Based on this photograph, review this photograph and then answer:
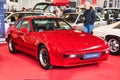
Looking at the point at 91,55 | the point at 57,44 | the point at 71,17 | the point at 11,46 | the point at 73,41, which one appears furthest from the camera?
the point at 71,17

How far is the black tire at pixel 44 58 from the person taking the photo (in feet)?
20.2

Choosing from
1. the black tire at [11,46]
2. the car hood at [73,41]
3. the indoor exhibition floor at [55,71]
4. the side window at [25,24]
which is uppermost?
the side window at [25,24]

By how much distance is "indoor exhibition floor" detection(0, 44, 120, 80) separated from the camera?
5.71 m

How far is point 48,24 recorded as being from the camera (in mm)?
7215

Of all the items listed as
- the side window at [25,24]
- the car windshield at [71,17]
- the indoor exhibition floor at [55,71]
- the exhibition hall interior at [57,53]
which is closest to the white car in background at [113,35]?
the exhibition hall interior at [57,53]

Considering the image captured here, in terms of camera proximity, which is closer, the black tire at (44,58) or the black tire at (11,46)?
the black tire at (44,58)

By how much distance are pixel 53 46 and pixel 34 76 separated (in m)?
0.79

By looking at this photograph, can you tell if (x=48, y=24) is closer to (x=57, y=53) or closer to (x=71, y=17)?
(x=57, y=53)

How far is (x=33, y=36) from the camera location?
22.2ft

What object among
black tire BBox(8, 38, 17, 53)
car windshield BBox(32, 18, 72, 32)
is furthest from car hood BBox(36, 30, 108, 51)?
black tire BBox(8, 38, 17, 53)

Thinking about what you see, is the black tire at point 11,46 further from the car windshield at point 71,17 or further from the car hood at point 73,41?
the car windshield at point 71,17

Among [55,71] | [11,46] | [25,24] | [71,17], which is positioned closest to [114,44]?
[55,71]

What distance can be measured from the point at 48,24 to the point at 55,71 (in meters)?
1.58

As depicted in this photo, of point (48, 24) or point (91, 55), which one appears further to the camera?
point (48, 24)
